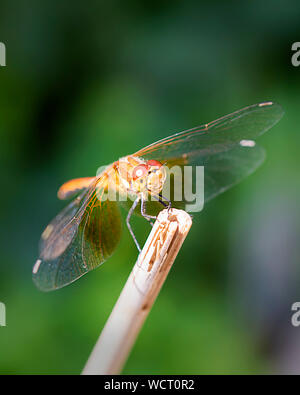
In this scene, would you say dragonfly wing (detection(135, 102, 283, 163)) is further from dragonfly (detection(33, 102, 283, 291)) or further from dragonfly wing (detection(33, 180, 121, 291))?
dragonfly wing (detection(33, 180, 121, 291))

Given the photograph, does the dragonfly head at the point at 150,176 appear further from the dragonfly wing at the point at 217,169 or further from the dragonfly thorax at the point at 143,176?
the dragonfly wing at the point at 217,169

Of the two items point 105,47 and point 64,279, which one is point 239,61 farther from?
point 64,279

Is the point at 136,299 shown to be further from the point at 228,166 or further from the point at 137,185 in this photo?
the point at 228,166

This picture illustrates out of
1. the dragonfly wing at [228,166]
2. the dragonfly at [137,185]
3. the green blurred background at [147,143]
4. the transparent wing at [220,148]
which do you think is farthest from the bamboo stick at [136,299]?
the green blurred background at [147,143]

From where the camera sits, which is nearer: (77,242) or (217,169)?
(77,242)

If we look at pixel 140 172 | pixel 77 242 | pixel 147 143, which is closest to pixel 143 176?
pixel 140 172

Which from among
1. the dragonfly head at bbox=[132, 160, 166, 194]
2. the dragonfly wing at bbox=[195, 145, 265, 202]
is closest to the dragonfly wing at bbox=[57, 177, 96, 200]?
the dragonfly head at bbox=[132, 160, 166, 194]
